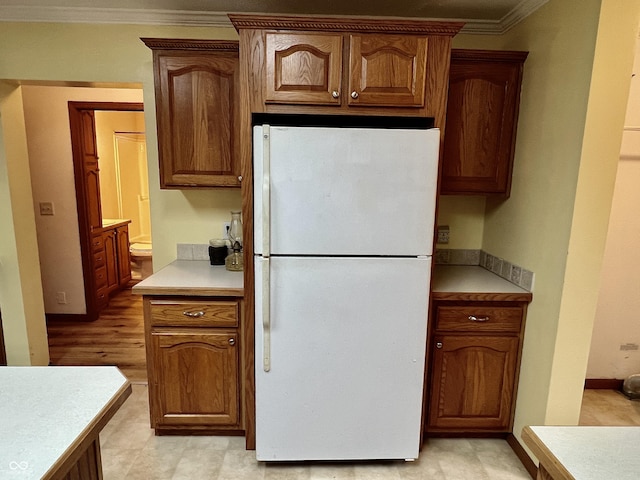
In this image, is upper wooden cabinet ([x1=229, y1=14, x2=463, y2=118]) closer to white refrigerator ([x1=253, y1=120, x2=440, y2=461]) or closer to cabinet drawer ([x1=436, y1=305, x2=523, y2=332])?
white refrigerator ([x1=253, y1=120, x2=440, y2=461])

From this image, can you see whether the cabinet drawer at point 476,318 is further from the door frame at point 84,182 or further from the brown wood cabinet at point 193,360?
the door frame at point 84,182

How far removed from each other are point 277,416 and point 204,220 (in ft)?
4.29

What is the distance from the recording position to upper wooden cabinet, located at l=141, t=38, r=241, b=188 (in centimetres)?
202

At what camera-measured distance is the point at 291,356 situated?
1.79m

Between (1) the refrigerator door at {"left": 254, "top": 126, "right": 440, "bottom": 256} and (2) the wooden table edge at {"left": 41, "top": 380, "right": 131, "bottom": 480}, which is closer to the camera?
(2) the wooden table edge at {"left": 41, "top": 380, "right": 131, "bottom": 480}

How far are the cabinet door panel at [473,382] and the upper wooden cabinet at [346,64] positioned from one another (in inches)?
45.7

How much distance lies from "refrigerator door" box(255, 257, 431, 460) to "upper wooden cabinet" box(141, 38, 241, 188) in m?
0.75

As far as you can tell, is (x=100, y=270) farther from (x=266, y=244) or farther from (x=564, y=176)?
(x=564, y=176)

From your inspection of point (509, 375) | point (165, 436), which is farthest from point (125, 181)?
point (509, 375)

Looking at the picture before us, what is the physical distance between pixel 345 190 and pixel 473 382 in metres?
1.26

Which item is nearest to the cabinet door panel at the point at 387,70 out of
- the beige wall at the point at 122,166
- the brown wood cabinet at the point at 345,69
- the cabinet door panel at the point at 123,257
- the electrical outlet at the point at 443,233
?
the brown wood cabinet at the point at 345,69

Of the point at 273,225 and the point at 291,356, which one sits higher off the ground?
the point at 273,225

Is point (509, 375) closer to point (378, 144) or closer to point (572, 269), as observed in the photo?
point (572, 269)

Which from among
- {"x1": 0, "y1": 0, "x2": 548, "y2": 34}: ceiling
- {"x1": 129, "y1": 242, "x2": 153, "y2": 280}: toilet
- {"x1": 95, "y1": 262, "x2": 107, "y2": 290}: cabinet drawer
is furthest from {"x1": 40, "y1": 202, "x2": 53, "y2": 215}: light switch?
{"x1": 0, "y1": 0, "x2": 548, "y2": 34}: ceiling
